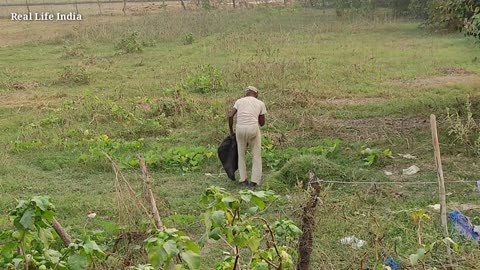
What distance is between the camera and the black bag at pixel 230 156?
8.21 meters

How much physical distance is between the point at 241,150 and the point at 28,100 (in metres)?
7.14

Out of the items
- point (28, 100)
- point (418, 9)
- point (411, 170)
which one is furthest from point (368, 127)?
point (418, 9)

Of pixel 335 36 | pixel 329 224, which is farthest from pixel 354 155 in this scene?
pixel 335 36

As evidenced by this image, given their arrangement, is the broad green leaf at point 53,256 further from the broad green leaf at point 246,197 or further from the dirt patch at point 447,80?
the dirt patch at point 447,80

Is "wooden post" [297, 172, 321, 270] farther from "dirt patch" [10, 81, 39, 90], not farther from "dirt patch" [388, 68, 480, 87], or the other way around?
"dirt patch" [10, 81, 39, 90]

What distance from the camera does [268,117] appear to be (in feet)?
36.7

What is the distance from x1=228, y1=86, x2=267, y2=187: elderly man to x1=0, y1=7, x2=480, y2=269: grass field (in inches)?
10.0

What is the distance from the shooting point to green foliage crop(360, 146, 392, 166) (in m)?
8.69

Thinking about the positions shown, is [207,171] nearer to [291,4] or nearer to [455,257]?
[455,257]

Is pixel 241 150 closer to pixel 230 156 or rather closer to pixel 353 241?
pixel 230 156

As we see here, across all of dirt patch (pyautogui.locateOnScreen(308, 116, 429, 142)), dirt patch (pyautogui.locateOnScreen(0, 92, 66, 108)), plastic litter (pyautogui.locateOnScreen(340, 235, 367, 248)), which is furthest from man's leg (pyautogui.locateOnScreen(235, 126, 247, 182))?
dirt patch (pyautogui.locateOnScreen(0, 92, 66, 108))

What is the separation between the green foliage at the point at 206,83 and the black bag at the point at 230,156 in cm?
529

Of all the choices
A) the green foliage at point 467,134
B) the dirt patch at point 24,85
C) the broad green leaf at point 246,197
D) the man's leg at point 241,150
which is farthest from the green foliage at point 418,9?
the broad green leaf at point 246,197

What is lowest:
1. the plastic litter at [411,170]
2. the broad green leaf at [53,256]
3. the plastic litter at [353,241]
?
the plastic litter at [411,170]
